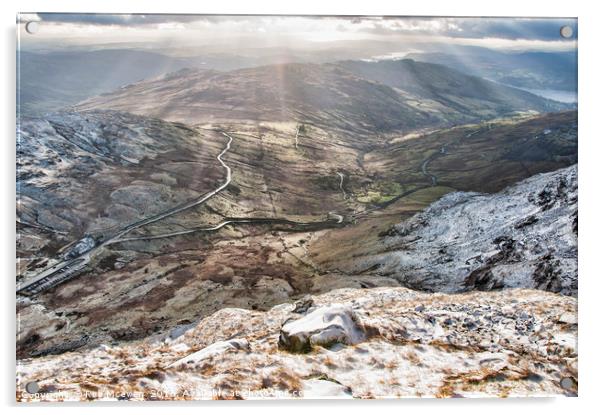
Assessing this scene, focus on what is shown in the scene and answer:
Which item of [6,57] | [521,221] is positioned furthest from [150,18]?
[521,221]

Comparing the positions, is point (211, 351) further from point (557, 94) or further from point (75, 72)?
point (557, 94)

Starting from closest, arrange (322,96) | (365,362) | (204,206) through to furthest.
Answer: (365,362) < (322,96) < (204,206)

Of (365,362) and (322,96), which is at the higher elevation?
(322,96)

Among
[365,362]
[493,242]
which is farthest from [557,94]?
[365,362]

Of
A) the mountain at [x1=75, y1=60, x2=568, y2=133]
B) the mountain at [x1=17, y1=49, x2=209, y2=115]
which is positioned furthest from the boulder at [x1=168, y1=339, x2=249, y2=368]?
the mountain at [x1=75, y1=60, x2=568, y2=133]

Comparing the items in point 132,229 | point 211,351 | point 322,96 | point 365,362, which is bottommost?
point 365,362

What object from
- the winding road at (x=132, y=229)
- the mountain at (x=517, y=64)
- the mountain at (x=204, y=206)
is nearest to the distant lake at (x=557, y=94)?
the mountain at (x=517, y=64)

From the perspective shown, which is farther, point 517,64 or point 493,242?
point 517,64
